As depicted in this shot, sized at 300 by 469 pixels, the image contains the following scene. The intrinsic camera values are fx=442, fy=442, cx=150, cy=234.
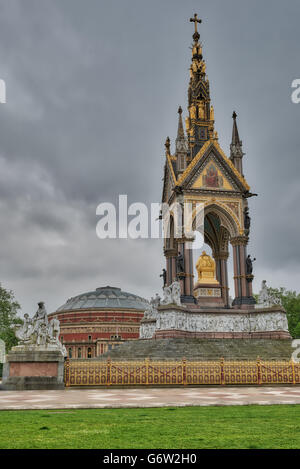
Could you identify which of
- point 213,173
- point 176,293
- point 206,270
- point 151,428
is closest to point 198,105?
point 213,173

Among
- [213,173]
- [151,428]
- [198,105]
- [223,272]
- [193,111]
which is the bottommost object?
[151,428]

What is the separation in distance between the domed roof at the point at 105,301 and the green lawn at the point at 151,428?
66.0m

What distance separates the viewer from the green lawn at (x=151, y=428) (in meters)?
5.43

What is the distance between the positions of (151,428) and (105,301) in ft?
237

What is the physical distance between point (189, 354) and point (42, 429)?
668 inches

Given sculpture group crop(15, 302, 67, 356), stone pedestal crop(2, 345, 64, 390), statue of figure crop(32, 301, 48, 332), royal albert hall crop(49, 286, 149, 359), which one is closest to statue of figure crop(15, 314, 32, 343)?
sculpture group crop(15, 302, 67, 356)

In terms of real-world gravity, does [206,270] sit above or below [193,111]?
below

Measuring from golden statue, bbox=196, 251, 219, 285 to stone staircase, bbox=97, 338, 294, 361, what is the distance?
23.7 feet

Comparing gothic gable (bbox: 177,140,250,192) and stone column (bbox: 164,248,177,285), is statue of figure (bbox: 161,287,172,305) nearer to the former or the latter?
stone column (bbox: 164,248,177,285)

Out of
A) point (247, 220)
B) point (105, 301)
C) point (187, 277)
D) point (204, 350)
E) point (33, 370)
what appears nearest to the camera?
point (33, 370)

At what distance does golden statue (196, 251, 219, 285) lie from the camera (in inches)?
1305

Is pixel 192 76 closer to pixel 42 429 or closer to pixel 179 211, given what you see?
pixel 179 211

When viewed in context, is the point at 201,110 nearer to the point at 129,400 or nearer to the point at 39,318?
the point at 39,318

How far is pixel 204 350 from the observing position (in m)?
23.5
